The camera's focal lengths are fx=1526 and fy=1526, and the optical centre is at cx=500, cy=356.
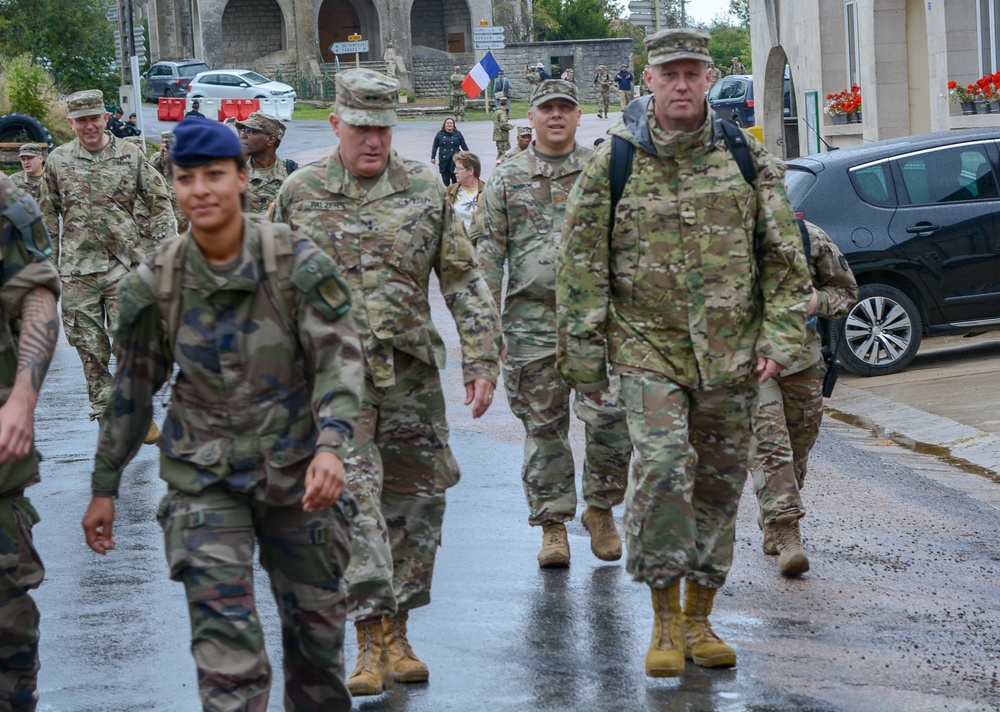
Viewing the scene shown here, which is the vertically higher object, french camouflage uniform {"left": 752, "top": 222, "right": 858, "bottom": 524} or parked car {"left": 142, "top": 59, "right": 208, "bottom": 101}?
parked car {"left": 142, "top": 59, "right": 208, "bottom": 101}

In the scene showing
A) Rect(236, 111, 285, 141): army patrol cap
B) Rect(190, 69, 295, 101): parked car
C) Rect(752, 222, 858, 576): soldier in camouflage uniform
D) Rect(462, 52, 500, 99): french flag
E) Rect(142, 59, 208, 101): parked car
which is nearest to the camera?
Rect(752, 222, 858, 576): soldier in camouflage uniform

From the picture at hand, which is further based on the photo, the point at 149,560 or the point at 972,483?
the point at 972,483

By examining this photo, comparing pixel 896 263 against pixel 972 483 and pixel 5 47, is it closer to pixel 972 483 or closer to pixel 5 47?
pixel 972 483

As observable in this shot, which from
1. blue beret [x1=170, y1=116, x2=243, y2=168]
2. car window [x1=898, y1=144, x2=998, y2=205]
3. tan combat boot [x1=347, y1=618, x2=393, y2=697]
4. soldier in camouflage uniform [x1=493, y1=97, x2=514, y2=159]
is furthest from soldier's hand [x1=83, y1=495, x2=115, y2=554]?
soldier in camouflage uniform [x1=493, y1=97, x2=514, y2=159]

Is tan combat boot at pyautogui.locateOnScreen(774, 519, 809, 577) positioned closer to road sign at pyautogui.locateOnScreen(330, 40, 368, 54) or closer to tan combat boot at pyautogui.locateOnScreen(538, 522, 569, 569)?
tan combat boot at pyautogui.locateOnScreen(538, 522, 569, 569)

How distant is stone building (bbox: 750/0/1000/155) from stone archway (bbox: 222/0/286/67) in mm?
44104

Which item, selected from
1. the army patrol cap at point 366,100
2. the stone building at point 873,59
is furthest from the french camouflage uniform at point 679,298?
the stone building at point 873,59

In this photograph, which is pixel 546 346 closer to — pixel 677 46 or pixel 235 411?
pixel 677 46

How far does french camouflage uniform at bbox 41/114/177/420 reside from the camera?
35.5 feet

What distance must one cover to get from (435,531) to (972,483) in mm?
4494

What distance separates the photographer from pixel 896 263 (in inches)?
494

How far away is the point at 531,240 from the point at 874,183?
623 centimetres

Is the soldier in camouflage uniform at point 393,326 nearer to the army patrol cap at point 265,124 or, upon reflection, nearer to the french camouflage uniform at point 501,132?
the army patrol cap at point 265,124

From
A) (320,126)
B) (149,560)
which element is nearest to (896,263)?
(149,560)
